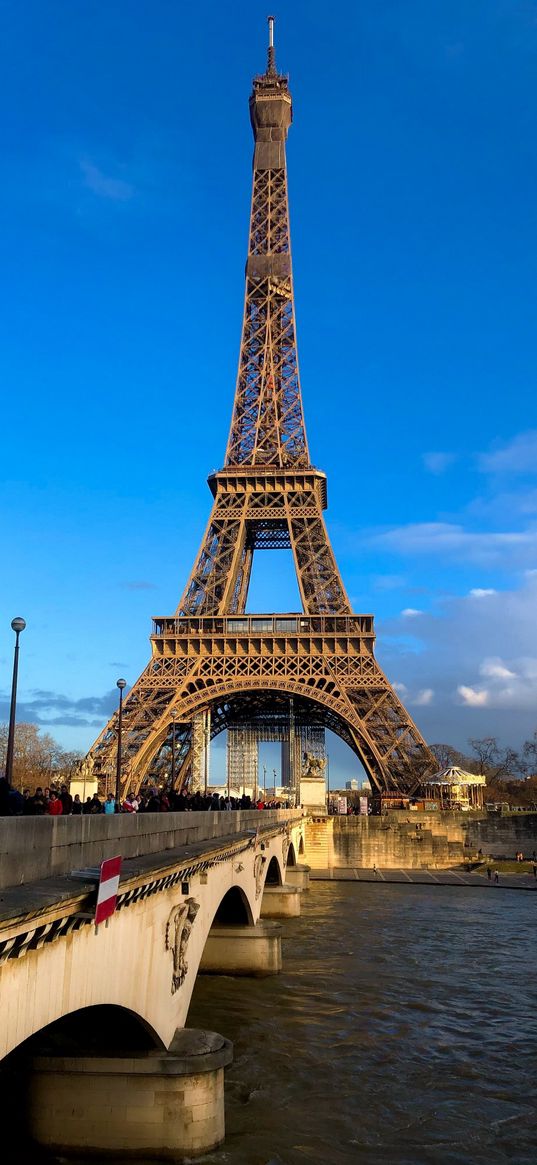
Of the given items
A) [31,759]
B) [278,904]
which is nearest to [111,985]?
[278,904]

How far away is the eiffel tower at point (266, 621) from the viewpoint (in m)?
53.8

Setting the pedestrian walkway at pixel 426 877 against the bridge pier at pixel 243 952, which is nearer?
the bridge pier at pixel 243 952

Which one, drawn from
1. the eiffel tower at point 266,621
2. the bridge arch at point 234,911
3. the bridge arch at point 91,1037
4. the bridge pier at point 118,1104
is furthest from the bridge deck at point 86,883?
the eiffel tower at point 266,621

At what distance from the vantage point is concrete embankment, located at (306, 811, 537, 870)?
178ft

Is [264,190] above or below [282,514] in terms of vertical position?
above

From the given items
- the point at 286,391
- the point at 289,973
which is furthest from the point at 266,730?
the point at 289,973

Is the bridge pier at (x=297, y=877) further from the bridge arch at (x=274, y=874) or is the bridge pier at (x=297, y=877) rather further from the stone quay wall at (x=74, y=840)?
the stone quay wall at (x=74, y=840)

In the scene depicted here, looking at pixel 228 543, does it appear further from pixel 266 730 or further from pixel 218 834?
pixel 218 834

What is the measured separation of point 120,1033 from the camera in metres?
11.8

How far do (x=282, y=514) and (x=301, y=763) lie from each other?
79.7ft

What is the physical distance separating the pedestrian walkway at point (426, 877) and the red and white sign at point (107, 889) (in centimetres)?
4178

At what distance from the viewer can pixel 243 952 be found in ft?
80.9

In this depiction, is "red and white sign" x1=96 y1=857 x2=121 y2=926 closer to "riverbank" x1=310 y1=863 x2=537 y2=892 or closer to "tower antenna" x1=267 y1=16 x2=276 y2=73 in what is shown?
"riverbank" x1=310 y1=863 x2=537 y2=892

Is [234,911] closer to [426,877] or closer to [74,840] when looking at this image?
[74,840]
